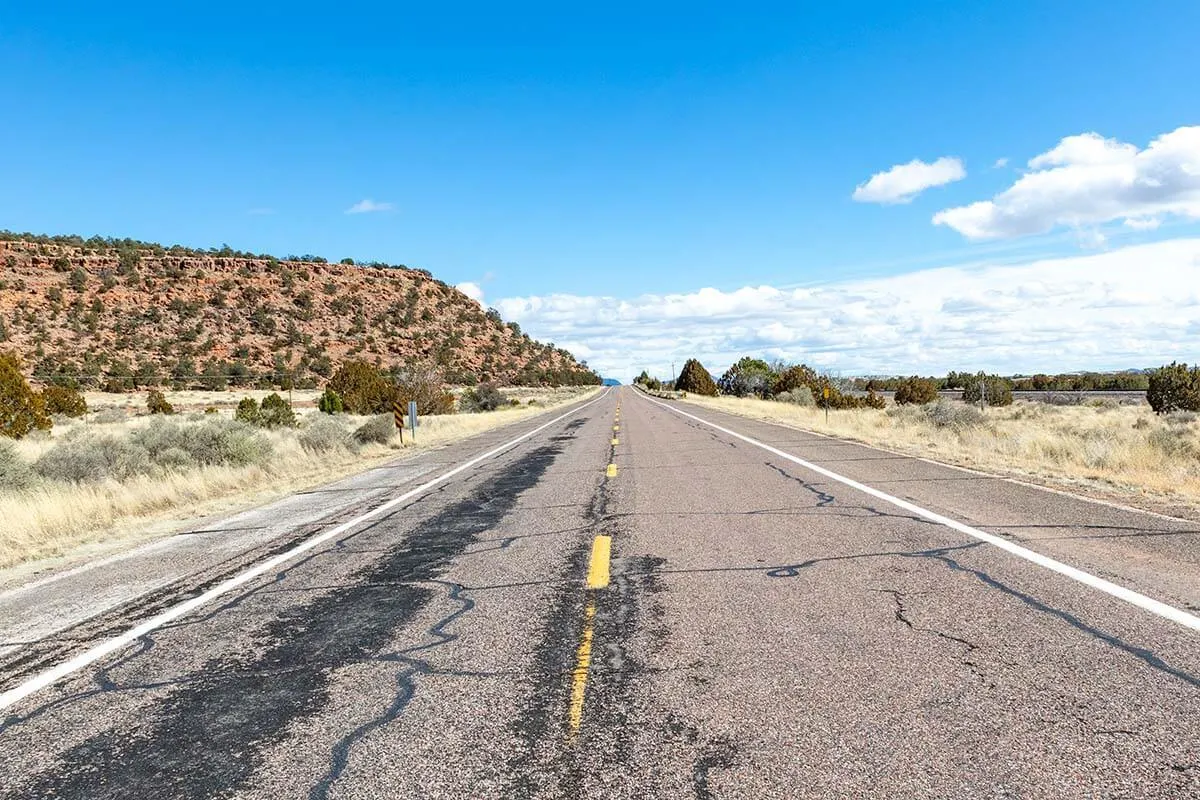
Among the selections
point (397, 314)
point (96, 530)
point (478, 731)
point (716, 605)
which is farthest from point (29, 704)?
point (397, 314)

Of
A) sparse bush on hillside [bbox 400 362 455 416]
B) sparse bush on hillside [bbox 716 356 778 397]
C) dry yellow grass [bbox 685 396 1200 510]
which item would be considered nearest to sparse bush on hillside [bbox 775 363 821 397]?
sparse bush on hillside [bbox 716 356 778 397]

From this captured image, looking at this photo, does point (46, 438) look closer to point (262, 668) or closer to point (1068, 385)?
point (262, 668)

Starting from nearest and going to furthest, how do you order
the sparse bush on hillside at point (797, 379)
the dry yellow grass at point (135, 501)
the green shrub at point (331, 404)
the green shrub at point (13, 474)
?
1. the dry yellow grass at point (135, 501)
2. the green shrub at point (13, 474)
3. the green shrub at point (331, 404)
4. the sparse bush on hillside at point (797, 379)

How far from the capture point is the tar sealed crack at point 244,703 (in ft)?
10.7

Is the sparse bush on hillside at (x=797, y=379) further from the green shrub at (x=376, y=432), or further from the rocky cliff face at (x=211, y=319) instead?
the green shrub at (x=376, y=432)

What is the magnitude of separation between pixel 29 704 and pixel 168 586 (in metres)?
2.82

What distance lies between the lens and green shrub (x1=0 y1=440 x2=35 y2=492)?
42.4ft

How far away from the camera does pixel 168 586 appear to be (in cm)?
690

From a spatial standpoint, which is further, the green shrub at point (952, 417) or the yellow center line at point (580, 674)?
the green shrub at point (952, 417)

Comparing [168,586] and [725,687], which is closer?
[725,687]

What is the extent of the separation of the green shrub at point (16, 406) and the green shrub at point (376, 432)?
35.8ft

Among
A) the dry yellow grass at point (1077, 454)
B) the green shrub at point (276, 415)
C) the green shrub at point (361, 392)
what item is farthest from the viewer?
the green shrub at point (361, 392)

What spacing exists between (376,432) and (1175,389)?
34196 mm

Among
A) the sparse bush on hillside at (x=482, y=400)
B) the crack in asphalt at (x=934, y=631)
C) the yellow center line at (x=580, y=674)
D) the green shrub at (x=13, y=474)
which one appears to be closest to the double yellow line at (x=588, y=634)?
the yellow center line at (x=580, y=674)
